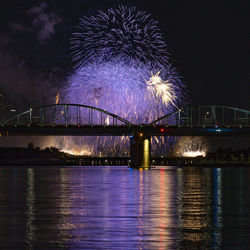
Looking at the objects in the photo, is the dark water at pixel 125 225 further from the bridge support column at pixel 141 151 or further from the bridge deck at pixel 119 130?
the bridge support column at pixel 141 151

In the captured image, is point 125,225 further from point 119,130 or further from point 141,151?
point 141,151

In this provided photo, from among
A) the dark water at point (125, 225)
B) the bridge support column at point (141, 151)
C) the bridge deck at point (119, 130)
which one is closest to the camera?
the dark water at point (125, 225)

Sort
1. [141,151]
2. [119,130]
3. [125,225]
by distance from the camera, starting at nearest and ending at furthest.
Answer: [125,225], [119,130], [141,151]

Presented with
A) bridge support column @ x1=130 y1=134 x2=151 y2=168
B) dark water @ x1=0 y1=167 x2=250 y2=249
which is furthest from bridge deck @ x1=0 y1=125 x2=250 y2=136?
dark water @ x1=0 y1=167 x2=250 y2=249

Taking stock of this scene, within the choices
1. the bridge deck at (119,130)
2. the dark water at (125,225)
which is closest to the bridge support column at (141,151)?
the bridge deck at (119,130)

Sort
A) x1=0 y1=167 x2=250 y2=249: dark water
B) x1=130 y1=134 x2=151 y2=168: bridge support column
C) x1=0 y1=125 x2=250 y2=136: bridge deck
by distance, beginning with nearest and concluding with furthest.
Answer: x1=0 y1=167 x2=250 y2=249: dark water → x1=0 y1=125 x2=250 y2=136: bridge deck → x1=130 y1=134 x2=151 y2=168: bridge support column

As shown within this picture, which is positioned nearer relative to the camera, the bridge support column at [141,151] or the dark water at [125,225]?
the dark water at [125,225]

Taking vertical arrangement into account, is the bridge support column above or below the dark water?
above

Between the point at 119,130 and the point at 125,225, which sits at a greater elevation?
the point at 119,130

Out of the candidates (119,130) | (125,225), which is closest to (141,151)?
(119,130)

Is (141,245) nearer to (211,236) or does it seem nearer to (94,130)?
(211,236)

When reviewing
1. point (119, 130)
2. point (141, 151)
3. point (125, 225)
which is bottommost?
point (125, 225)

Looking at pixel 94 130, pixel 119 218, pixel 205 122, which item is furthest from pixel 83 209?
pixel 205 122

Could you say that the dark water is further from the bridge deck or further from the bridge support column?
the bridge support column
